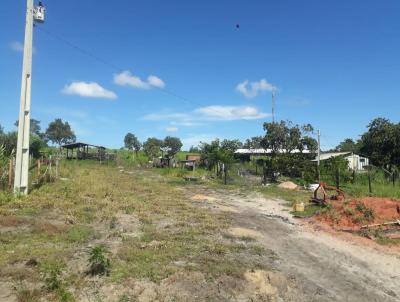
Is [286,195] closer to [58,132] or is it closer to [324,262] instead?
[324,262]

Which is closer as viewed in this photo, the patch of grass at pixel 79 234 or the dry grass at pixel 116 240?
the dry grass at pixel 116 240

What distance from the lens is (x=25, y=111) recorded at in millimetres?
15883

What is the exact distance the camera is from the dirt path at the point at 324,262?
7223 mm

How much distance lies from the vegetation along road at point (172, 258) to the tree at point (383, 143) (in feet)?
105

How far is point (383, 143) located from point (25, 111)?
38.1 metres

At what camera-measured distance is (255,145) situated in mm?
61312

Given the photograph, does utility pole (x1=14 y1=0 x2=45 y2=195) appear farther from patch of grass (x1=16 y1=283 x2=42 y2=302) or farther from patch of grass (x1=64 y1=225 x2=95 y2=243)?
patch of grass (x1=16 y1=283 x2=42 y2=302)

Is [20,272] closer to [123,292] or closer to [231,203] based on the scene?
[123,292]

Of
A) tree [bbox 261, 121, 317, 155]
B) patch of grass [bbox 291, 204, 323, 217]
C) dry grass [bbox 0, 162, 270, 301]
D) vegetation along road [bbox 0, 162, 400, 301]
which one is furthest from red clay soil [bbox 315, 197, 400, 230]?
tree [bbox 261, 121, 317, 155]

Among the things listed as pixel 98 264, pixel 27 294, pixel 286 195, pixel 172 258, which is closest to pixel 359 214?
pixel 172 258

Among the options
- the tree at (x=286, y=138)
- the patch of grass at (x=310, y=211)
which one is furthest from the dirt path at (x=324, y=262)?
the tree at (x=286, y=138)

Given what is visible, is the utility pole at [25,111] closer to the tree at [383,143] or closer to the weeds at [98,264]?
the weeds at [98,264]

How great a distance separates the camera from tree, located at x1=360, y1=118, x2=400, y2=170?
4262 centimetres

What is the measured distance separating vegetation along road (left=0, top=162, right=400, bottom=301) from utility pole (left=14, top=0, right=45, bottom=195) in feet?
3.93
